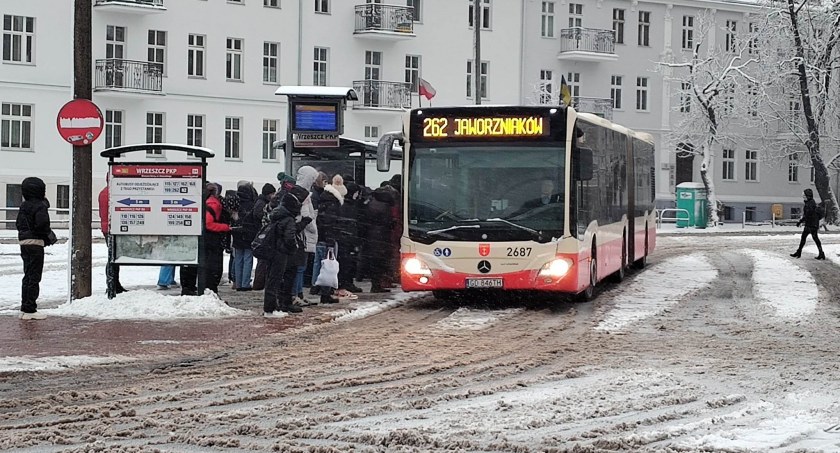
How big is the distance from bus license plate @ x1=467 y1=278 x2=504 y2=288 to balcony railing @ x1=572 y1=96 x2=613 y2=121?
45.2 meters

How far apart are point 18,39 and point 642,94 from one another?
3060 centimetres

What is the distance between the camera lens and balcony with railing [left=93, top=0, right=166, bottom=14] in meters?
49.7

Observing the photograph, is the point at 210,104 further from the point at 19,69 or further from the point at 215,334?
the point at 215,334

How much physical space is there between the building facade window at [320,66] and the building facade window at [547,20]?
11.9 meters

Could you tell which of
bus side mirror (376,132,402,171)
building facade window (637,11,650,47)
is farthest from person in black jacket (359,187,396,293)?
building facade window (637,11,650,47)

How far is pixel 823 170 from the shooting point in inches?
2238

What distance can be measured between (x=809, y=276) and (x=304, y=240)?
12.3 m

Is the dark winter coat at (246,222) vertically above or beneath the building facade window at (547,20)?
beneath

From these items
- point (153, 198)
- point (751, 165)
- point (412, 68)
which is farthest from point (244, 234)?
point (751, 165)

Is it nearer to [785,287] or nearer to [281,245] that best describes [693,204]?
[785,287]

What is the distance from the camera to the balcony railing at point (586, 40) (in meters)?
63.2

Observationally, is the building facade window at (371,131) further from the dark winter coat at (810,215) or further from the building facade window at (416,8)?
the dark winter coat at (810,215)

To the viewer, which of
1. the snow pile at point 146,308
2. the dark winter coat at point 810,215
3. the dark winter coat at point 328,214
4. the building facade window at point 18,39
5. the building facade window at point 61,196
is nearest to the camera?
the snow pile at point 146,308

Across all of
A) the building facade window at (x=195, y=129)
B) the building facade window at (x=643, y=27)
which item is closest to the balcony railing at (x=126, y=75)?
the building facade window at (x=195, y=129)
